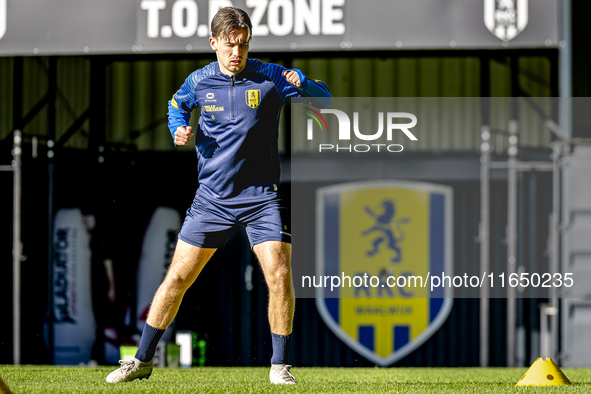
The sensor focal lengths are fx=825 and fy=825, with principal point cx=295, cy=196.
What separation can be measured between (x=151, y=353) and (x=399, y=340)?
424 cm

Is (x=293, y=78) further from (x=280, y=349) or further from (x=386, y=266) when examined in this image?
(x=386, y=266)

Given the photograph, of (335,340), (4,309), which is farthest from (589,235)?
(4,309)

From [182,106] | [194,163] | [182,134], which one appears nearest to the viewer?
[182,134]

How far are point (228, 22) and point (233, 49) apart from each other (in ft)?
0.49

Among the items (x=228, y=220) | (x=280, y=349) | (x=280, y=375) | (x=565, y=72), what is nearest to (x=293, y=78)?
(x=228, y=220)

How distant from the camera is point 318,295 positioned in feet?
27.2

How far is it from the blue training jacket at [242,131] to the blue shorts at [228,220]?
46mm

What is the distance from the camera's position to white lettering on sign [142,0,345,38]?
6746 mm

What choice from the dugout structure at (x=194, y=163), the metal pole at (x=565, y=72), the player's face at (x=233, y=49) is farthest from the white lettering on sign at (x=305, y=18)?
the metal pole at (x=565, y=72)

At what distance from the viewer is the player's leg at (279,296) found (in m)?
4.30

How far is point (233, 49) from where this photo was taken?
14.6 ft

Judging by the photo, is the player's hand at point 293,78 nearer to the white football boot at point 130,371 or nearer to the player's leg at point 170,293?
the player's leg at point 170,293

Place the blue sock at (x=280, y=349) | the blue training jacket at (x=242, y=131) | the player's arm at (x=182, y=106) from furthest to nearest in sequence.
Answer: the player's arm at (x=182, y=106), the blue training jacket at (x=242, y=131), the blue sock at (x=280, y=349)

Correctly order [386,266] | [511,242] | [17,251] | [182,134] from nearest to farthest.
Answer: [182,134] → [511,242] → [17,251] → [386,266]
